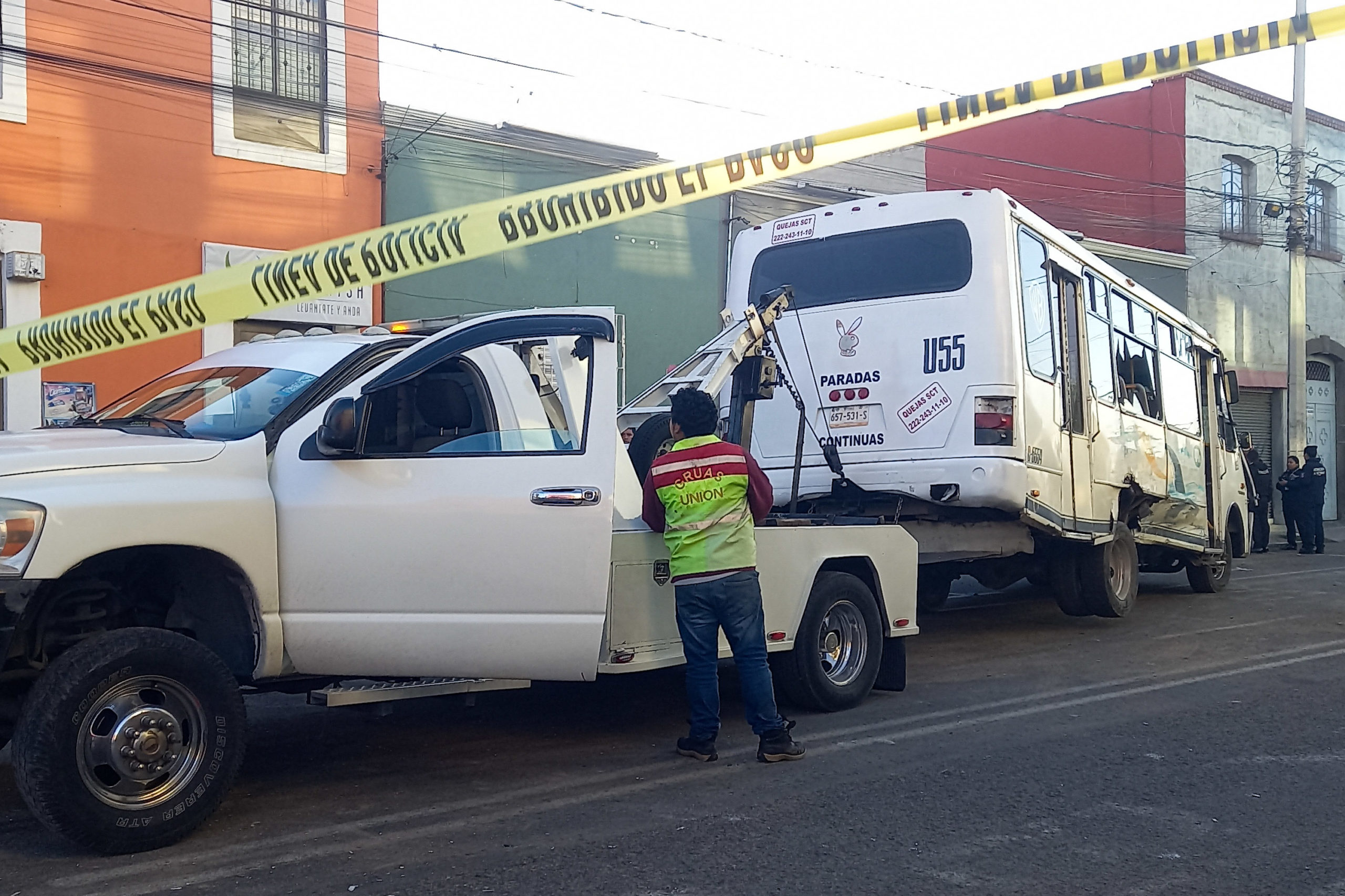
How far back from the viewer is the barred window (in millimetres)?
15062

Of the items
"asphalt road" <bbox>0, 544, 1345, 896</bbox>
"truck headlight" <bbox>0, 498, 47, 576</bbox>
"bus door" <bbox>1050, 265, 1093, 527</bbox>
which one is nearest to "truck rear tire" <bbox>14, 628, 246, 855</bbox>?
"asphalt road" <bbox>0, 544, 1345, 896</bbox>

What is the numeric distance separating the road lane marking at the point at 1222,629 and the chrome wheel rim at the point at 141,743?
27.2 ft

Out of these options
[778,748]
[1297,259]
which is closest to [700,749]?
[778,748]

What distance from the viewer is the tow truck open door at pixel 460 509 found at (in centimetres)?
531

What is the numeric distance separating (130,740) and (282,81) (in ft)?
40.6

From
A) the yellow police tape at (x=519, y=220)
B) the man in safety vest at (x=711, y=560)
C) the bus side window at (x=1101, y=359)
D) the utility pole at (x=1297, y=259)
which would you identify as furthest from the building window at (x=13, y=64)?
the utility pole at (x=1297, y=259)

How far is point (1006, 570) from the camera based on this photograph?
11656 millimetres

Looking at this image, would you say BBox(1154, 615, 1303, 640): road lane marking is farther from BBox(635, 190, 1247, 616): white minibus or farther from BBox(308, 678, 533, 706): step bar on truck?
BBox(308, 678, 533, 706): step bar on truck

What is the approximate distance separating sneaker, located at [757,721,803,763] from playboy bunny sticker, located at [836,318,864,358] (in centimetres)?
432

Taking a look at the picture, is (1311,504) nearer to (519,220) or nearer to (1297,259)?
(1297,259)

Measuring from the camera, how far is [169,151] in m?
14.5

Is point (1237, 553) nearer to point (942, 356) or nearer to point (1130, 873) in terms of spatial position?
point (942, 356)

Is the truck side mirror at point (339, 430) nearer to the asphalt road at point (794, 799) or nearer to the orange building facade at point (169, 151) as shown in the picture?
the asphalt road at point (794, 799)

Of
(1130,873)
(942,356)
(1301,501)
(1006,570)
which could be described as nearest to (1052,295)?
(942,356)
